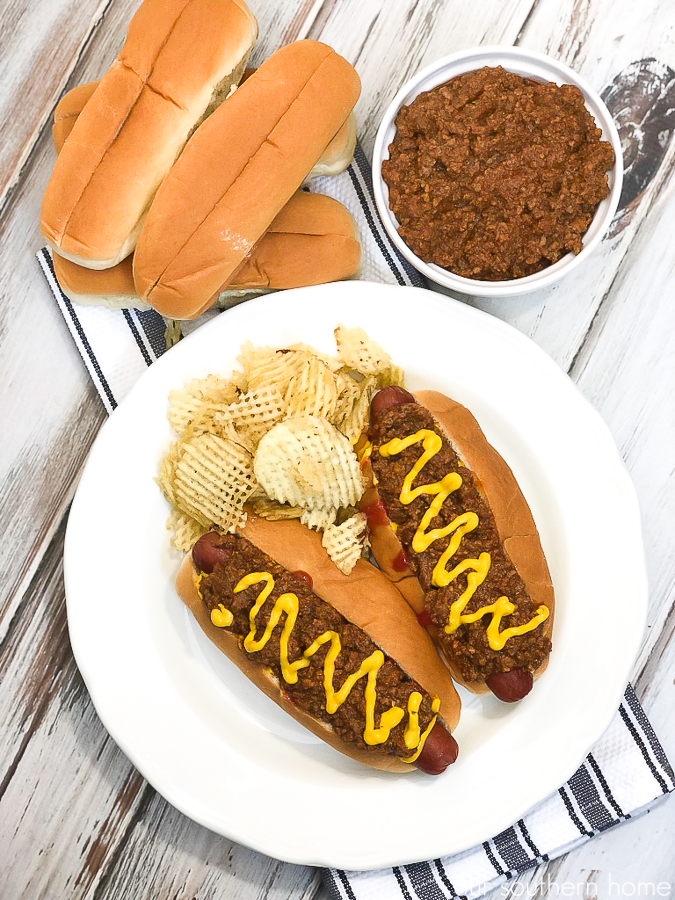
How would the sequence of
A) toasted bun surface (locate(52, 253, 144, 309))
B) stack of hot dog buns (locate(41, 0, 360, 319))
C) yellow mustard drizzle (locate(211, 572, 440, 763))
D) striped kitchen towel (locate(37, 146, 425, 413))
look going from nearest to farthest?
Result: yellow mustard drizzle (locate(211, 572, 440, 763))
stack of hot dog buns (locate(41, 0, 360, 319))
toasted bun surface (locate(52, 253, 144, 309))
striped kitchen towel (locate(37, 146, 425, 413))

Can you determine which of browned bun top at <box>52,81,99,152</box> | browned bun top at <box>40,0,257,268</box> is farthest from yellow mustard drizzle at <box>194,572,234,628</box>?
browned bun top at <box>52,81,99,152</box>

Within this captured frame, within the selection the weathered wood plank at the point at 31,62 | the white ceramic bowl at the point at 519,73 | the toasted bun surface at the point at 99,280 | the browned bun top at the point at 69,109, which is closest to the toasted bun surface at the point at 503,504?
the white ceramic bowl at the point at 519,73

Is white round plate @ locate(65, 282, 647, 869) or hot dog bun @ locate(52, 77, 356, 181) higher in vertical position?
hot dog bun @ locate(52, 77, 356, 181)

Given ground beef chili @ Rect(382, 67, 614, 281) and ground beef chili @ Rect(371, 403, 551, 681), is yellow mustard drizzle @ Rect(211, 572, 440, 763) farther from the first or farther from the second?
ground beef chili @ Rect(382, 67, 614, 281)

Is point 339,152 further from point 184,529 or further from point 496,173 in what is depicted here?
point 184,529

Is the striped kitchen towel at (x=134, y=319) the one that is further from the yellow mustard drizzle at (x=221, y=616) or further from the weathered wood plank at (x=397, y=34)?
the yellow mustard drizzle at (x=221, y=616)

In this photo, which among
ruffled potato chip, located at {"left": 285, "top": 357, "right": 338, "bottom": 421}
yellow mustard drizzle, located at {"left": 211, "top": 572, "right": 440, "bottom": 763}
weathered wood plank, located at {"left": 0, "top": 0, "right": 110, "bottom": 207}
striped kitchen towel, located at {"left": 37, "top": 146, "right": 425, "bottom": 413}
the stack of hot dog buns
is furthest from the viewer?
weathered wood plank, located at {"left": 0, "top": 0, "right": 110, "bottom": 207}
